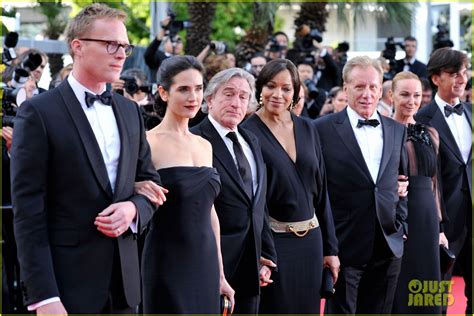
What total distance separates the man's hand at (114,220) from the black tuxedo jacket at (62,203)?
0.04 meters

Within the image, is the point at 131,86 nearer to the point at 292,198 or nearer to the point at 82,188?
the point at 292,198

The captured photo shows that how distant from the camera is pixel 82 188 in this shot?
3352 millimetres

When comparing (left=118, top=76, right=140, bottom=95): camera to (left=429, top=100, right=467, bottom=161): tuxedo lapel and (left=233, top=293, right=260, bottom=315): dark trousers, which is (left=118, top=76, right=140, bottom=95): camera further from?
(left=233, top=293, right=260, bottom=315): dark trousers

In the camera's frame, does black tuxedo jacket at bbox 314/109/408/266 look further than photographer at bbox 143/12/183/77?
No

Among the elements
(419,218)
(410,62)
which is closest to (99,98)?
(419,218)

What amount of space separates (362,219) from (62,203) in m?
2.44

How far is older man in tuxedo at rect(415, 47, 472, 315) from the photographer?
6.16m

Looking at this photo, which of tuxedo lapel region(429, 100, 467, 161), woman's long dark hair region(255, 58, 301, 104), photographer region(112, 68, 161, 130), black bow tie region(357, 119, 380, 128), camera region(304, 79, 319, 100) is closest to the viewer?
woman's long dark hair region(255, 58, 301, 104)

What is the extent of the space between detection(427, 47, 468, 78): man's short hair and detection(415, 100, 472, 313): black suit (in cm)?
29

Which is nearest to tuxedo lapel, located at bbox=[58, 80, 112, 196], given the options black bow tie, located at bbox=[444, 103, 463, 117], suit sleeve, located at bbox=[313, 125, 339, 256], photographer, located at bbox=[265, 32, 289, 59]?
suit sleeve, located at bbox=[313, 125, 339, 256]

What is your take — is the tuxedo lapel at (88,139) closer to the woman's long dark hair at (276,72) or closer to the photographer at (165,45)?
the woman's long dark hair at (276,72)

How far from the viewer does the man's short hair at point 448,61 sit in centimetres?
632

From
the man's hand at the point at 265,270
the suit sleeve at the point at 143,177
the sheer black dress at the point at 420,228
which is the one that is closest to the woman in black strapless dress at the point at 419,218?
the sheer black dress at the point at 420,228

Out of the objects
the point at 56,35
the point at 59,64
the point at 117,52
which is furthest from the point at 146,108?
the point at 56,35
